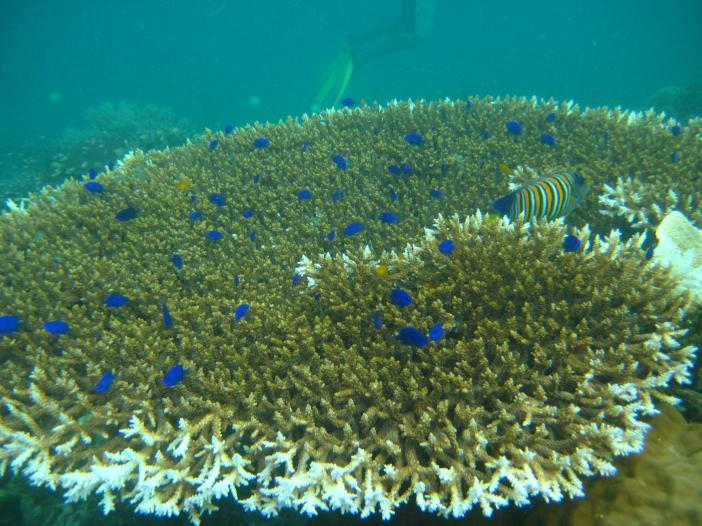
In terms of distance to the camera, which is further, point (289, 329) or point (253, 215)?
point (253, 215)

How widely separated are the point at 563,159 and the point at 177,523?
7838 millimetres

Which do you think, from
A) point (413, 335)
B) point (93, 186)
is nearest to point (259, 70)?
point (93, 186)

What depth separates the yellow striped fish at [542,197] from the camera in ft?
13.5

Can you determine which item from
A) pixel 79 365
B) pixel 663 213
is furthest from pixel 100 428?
pixel 663 213

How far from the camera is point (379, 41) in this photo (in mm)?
25656

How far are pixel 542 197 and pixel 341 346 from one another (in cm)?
272

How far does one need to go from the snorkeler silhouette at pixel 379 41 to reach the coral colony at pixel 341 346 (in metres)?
19.3

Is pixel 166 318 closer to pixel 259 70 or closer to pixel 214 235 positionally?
pixel 214 235

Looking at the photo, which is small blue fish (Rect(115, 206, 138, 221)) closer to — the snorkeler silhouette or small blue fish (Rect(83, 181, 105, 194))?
small blue fish (Rect(83, 181, 105, 194))

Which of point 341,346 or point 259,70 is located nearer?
point 341,346

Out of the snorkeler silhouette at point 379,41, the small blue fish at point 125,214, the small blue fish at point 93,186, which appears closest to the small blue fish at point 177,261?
the small blue fish at point 125,214

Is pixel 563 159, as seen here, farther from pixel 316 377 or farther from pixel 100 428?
pixel 100 428

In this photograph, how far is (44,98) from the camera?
317ft

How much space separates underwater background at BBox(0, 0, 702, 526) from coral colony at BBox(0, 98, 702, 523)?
0.81 meters
